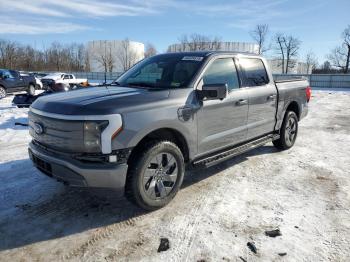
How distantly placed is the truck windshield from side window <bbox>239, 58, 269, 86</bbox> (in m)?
0.97

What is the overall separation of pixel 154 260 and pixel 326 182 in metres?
3.11

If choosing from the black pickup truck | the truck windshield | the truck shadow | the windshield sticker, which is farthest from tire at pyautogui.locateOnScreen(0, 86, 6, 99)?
the windshield sticker

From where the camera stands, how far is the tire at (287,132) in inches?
243

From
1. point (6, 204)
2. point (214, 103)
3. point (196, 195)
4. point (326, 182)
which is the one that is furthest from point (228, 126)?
point (6, 204)

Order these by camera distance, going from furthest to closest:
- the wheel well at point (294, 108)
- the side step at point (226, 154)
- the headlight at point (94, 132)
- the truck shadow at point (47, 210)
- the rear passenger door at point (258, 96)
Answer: the wheel well at point (294, 108) → the rear passenger door at point (258, 96) → the side step at point (226, 154) → the truck shadow at point (47, 210) → the headlight at point (94, 132)

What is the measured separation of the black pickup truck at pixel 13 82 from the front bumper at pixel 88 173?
49.3 ft

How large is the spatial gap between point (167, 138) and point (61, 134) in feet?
4.03

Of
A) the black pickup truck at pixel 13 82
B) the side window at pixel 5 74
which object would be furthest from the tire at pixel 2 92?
the side window at pixel 5 74

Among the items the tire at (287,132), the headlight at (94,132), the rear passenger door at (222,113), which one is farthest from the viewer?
the tire at (287,132)

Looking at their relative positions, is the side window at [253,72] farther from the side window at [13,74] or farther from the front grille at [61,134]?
the side window at [13,74]

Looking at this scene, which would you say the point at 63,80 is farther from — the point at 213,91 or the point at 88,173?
the point at 88,173

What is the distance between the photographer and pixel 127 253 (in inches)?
116

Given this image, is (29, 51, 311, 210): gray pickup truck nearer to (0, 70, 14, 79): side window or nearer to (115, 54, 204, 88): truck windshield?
(115, 54, 204, 88): truck windshield

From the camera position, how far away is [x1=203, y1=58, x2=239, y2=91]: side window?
14.2 ft
